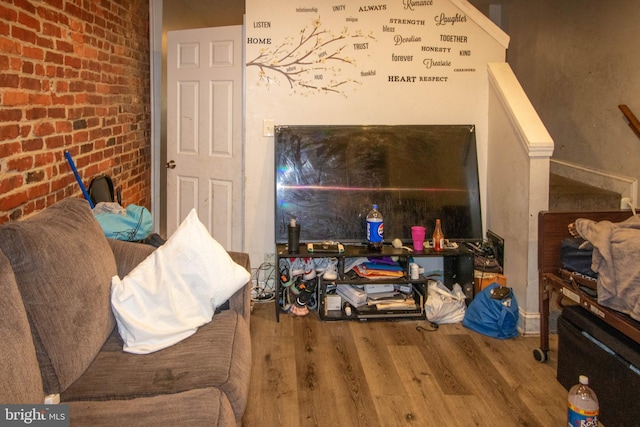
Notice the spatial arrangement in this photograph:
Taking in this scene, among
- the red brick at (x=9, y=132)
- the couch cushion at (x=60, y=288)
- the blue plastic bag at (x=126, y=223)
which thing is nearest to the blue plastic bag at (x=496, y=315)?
the blue plastic bag at (x=126, y=223)

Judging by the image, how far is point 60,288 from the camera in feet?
7.01

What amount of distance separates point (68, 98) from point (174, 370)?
1841 millimetres

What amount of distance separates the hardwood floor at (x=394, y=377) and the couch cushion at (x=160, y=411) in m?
0.82

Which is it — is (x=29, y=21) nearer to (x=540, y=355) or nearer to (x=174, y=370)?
(x=174, y=370)

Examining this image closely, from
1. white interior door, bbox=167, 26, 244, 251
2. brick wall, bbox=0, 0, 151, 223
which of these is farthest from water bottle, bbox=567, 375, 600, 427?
white interior door, bbox=167, 26, 244, 251

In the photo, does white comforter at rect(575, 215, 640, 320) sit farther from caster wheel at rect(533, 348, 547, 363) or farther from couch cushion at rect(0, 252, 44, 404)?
couch cushion at rect(0, 252, 44, 404)

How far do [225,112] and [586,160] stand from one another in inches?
119

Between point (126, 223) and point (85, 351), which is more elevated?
point (126, 223)

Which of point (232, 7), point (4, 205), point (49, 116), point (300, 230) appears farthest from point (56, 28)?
point (232, 7)

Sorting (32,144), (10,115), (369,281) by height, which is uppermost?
(10,115)

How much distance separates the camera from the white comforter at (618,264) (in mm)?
2570

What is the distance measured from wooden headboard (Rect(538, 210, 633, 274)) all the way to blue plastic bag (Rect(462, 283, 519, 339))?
1.95 ft

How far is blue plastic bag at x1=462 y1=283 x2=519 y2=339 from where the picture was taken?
380cm

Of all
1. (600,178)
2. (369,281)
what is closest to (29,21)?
(369,281)
